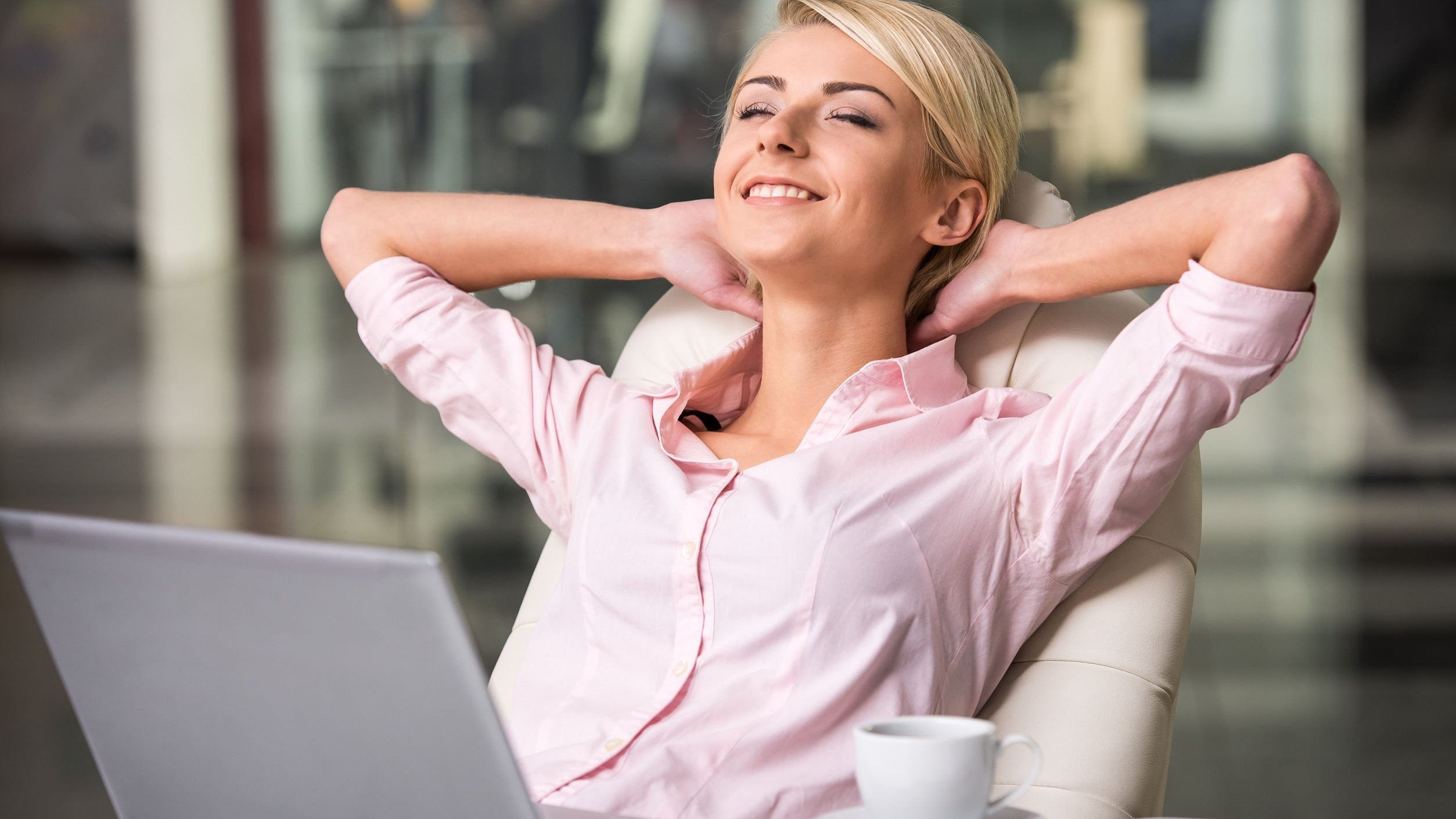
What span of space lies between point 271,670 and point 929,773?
333 millimetres

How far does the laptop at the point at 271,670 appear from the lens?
2.23 ft

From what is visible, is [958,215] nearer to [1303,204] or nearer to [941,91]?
[941,91]

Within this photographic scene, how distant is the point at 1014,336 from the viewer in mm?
1490

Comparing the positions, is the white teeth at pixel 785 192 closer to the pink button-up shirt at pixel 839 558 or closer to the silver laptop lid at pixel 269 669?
the pink button-up shirt at pixel 839 558

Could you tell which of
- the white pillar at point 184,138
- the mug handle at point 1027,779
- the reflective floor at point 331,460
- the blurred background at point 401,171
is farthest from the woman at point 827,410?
the white pillar at point 184,138

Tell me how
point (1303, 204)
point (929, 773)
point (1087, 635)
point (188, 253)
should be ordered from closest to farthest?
point (929, 773), point (1303, 204), point (1087, 635), point (188, 253)

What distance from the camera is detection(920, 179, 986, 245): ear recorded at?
145 centimetres

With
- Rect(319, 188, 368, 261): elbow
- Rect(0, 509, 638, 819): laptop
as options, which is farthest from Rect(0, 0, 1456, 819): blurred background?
Rect(0, 509, 638, 819): laptop

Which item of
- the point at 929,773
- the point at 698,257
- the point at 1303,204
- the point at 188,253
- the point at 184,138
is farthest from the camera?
the point at 188,253

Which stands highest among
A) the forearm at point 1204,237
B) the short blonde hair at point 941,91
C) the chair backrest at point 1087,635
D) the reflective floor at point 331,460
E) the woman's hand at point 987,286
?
the short blonde hair at point 941,91

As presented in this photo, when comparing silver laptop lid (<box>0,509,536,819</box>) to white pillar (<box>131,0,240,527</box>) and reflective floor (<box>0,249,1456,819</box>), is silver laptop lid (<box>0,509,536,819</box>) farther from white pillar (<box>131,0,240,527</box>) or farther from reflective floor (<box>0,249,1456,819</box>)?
white pillar (<box>131,0,240,527</box>)

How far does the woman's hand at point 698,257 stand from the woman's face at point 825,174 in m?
0.12

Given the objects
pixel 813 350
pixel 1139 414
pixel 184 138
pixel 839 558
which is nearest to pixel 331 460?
pixel 184 138

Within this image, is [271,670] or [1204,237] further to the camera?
[1204,237]
